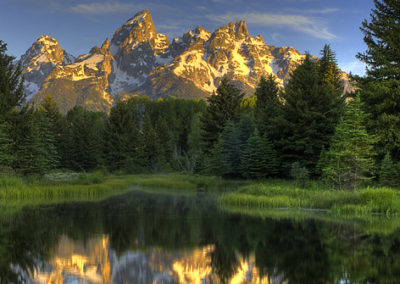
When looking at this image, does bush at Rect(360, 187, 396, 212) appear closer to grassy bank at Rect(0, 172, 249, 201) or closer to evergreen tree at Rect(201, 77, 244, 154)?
grassy bank at Rect(0, 172, 249, 201)

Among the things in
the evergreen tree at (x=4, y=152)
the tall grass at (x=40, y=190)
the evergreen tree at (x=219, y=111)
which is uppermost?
the evergreen tree at (x=219, y=111)

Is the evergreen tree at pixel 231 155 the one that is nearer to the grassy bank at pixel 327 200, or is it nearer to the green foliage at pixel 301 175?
the green foliage at pixel 301 175

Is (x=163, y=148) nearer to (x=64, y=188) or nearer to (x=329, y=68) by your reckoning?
(x=329, y=68)

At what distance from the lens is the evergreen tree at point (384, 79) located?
30156 mm

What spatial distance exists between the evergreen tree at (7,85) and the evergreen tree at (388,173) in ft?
115

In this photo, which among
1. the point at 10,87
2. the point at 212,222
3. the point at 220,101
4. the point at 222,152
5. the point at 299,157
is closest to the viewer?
the point at 212,222

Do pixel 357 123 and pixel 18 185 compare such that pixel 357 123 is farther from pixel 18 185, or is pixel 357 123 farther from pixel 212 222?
pixel 18 185

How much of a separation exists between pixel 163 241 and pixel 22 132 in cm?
3353

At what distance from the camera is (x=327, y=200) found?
73.9 feet

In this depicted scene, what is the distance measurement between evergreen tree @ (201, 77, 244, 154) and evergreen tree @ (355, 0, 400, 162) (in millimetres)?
27903

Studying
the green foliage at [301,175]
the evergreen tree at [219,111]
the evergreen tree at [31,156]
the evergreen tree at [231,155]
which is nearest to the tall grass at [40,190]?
the evergreen tree at [31,156]

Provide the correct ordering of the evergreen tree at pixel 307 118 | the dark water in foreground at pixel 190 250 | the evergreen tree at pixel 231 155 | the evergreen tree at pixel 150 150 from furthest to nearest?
the evergreen tree at pixel 150 150 → the evergreen tree at pixel 231 155 → the evergreen tree at pixel 307 118 → the dark water in foreground at pixel 190 250

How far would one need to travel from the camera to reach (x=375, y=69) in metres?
32.5

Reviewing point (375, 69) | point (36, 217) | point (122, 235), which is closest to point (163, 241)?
point (122, 235)
